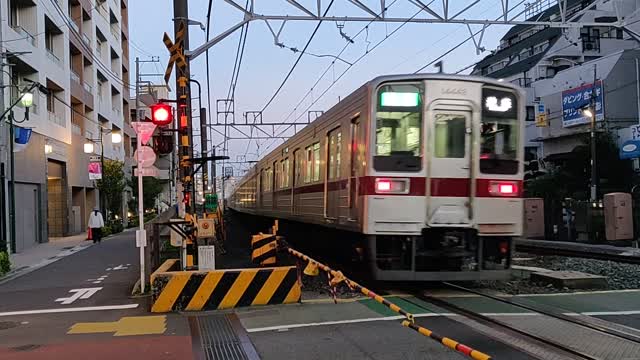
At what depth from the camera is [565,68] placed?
5528 cm

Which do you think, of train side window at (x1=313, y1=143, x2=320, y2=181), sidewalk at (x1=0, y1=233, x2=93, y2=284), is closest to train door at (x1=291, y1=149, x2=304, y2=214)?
train side window at (x1=313, y1=143, x2=320, y2=181)

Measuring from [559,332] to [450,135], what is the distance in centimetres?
367

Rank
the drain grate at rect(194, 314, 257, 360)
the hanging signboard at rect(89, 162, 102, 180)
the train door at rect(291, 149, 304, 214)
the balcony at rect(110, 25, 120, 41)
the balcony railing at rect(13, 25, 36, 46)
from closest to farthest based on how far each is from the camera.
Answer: the drain grate at rect(194, 314, 257, 360) < the train door at rect(291, 149, 304, 214) < the balcony railing at rect(13, 25, 36, 46) < the hanging signboard at rect(89, 162, 102, 180) < the balcony at rect(110, 25, 120, 41)

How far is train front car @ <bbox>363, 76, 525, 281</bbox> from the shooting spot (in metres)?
9.27

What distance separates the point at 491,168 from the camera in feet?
31.7

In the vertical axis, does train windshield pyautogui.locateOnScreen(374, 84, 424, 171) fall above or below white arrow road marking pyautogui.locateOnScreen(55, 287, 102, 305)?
above

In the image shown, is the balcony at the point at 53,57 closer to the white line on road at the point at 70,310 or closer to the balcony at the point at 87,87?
the balcony at the point at 87,87

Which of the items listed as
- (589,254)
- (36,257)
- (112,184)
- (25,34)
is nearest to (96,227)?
(36,257)

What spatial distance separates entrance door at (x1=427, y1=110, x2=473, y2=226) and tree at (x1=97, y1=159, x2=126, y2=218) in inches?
1181

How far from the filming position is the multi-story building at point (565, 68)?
144 ft

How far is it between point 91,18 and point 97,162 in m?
12.0

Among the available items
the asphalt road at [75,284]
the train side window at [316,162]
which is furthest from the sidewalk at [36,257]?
the train side window at [316,162]

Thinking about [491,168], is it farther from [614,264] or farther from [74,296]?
[74,296]

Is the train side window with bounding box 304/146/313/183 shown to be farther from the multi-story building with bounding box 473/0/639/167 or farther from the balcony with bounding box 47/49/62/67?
the multi-story building with bounding box 473/0/639/167
